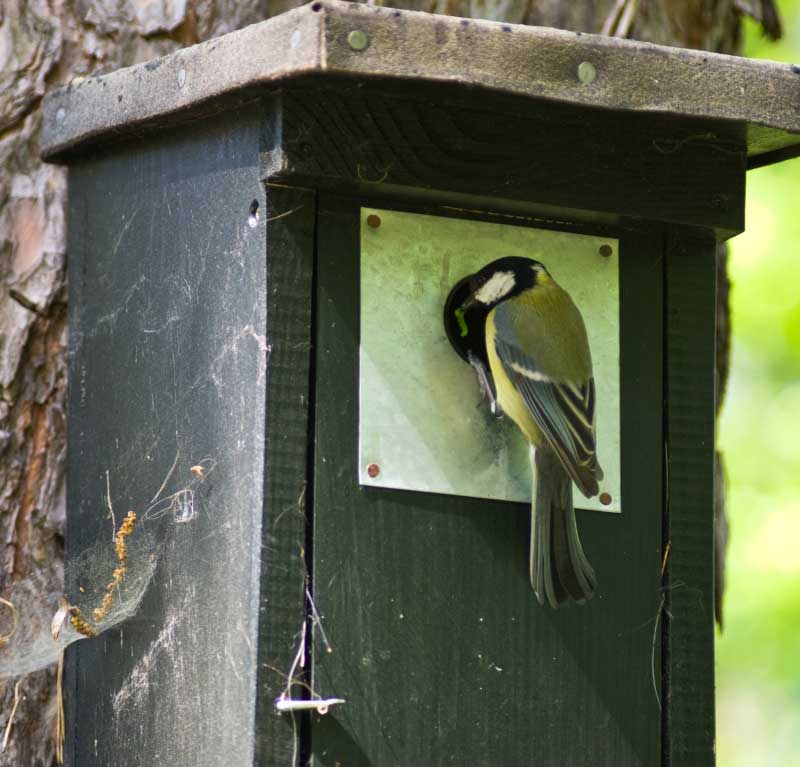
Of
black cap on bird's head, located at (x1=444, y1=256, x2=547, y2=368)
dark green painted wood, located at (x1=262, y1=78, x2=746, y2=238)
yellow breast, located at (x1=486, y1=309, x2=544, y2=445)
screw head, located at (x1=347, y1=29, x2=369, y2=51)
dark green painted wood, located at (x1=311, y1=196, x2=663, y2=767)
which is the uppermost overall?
screw head, located at (x1=347, y1=29, x2=369, y2=51)

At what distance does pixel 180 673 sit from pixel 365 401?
55 centimetres

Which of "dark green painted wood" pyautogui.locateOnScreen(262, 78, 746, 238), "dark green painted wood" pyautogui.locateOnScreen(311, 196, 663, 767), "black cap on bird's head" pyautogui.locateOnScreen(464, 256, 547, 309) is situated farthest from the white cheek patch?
"dark green painted wood" pyautogui.locateOnScreen(311, 196, 663, 767)

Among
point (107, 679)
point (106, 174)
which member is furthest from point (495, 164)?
point (107, 679)

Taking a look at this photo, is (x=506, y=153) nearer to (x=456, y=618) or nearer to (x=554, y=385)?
(x=554, y=385)

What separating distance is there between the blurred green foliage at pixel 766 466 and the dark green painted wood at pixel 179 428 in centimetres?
357

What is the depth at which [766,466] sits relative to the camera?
6785 mm

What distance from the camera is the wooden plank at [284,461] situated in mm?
2668

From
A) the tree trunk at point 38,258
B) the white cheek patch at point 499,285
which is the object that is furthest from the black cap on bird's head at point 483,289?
the tree trunk at point 38,258

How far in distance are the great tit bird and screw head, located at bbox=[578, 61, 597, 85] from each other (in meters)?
0.36

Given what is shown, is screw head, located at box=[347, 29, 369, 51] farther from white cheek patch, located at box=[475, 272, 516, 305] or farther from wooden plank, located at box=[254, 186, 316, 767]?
white cheek patch, located at box=[475, 272, 516, 305]

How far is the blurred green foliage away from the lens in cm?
641

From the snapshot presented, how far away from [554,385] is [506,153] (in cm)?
40

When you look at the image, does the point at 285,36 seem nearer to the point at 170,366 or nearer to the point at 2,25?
the point at 170,366

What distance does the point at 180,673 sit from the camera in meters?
2.86
